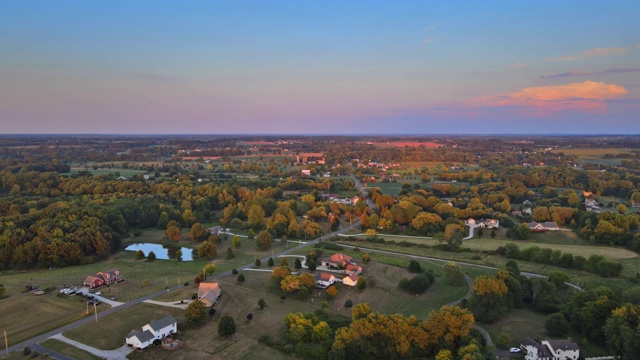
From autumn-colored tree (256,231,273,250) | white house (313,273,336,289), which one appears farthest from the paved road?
autumn-colored tree (256,231,273,250)

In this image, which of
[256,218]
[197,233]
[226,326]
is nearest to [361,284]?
[226,326]

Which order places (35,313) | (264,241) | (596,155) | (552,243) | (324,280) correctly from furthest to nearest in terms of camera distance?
(596,155) < (552,243) < (264,241) < (324,280) < (35,313)

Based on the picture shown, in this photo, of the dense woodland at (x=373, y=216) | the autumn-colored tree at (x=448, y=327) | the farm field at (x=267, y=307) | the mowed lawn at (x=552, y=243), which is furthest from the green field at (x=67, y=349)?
the mowed lawn at (x=552, y=243)

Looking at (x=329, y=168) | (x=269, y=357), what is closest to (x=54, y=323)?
(x=269, y=357)

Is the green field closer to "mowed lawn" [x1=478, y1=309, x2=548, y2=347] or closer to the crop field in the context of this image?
"mowed lawn" [x1=478, y1=309, x2=548, y2=347]

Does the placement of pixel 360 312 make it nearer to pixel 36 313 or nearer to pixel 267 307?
pixel 267 307

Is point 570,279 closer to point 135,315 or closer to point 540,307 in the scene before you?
point 540,307
